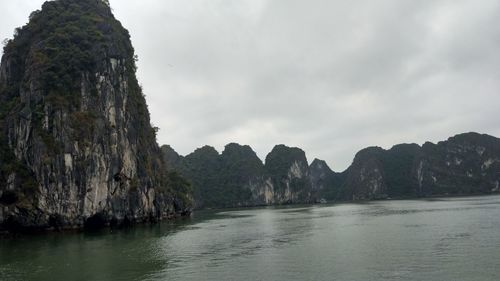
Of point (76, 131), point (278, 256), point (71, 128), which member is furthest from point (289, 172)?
point (278, 256)

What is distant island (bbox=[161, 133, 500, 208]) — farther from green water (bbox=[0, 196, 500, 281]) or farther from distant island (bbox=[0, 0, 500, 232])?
green water (bbox=[0, 196, 500, 281])

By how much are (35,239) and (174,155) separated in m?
118

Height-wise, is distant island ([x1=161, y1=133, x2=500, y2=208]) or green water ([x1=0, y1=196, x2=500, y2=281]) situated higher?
distant island ([x1=161, y1=133, x2=500, y2=208])

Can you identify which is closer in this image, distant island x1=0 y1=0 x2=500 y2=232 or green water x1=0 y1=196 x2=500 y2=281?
green water x1=0 y1=196 x2=500 y2=281

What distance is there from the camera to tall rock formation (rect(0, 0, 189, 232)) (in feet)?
150

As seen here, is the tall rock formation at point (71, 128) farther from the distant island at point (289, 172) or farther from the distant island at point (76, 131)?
the distant island at point (289, 172)

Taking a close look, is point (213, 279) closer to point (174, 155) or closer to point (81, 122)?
point (81, 122)

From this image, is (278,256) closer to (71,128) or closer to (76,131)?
(76,131)

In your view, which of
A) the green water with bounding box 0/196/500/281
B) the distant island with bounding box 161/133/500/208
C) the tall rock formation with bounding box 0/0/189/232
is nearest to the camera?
the green water with bounding box 0/196/500/281

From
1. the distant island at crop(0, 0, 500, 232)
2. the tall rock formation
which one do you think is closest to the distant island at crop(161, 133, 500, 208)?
the distant island at crop(0, 0, 500, 232)

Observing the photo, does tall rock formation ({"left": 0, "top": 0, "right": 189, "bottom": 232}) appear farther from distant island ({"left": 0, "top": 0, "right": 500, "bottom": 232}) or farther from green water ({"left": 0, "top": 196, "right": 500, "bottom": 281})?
green water ({"left": 0, "top": 196, "right": 500, "bottom": 281})

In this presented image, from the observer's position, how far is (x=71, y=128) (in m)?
Result: 48.3

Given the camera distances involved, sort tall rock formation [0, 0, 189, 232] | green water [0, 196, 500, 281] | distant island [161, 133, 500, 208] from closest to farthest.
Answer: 1. green water [0, 196, 500, 281]
2. tall rock formation [0, 0, 189, 232]
3. distant island [161, 133, 500, 208]

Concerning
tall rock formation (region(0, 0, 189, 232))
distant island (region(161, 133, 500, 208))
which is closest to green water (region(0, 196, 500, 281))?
tall rock formation (region(0, 0, 189, 232))
